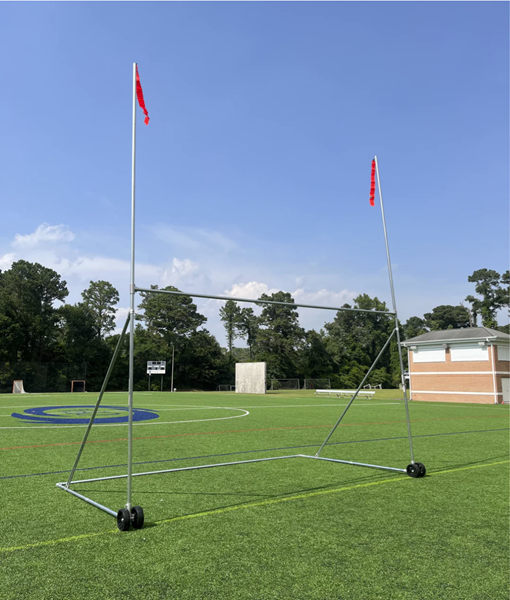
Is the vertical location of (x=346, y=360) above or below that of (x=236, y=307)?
below

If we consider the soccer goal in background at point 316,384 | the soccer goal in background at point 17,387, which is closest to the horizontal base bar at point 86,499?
the soccer goal in background at point 17,387

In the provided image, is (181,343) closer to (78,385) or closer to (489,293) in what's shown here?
(78,385)

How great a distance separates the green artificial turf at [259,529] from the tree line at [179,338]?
38.0 meters

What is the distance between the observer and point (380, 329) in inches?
2655

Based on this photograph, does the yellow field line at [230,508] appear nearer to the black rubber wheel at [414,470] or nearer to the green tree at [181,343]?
the black rubber wheel at [414,470]

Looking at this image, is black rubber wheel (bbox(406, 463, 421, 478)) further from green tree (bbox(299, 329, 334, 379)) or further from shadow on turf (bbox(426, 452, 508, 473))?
green tree (bbox(299, 329, 334, 379))

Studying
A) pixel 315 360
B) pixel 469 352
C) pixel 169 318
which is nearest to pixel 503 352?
pixel 469 352

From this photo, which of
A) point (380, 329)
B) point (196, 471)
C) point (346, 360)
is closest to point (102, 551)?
point (196, 471)

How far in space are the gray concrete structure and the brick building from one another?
13.6 metres

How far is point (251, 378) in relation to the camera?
139 ft

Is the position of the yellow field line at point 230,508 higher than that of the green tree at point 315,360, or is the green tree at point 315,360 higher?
the green tree at point 315,360

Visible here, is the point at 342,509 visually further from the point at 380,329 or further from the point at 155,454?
the point at 380,329

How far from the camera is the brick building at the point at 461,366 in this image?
27.0m

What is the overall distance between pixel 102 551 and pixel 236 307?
67283mm
